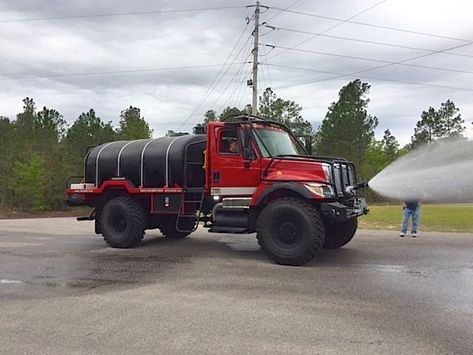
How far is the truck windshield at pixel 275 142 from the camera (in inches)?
395

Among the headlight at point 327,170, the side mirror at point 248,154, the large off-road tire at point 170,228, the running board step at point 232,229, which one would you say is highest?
the side mirror at point 248,154

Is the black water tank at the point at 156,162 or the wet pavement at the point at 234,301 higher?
the black water tank at the point at 156,162

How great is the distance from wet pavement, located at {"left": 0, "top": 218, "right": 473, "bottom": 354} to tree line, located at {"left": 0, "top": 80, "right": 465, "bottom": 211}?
89.7ft

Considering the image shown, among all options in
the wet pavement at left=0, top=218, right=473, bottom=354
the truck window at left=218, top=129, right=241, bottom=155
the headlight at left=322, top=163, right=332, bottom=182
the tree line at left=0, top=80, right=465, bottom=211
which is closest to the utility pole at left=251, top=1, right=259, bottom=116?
the tree line at left=0, top=80, right=465, bottom=211

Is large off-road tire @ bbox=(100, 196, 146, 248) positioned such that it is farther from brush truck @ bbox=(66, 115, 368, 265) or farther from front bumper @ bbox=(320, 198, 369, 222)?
front bumper @ bbox=(320, 198, 369, 222)

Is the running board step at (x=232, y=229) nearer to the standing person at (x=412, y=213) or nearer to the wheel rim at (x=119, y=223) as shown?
the wheel rim at (x=119, y=223)

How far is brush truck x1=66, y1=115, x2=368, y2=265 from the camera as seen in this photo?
9.23 m

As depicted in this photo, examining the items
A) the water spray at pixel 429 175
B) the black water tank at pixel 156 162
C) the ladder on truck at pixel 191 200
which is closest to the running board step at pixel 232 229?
the ladder on truck at pixel 191 200

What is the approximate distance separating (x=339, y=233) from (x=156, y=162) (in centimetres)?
440

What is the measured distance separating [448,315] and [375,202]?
4355cm

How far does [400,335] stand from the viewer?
524 centimetres

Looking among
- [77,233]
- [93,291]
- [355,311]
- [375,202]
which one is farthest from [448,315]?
[375,202]

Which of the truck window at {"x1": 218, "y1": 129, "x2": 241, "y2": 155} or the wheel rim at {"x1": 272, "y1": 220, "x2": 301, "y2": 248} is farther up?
the truck window at {"x1": 218, "y1": 129, "x2": 241, "y2": 155}

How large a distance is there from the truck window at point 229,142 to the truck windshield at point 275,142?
1.47ft
